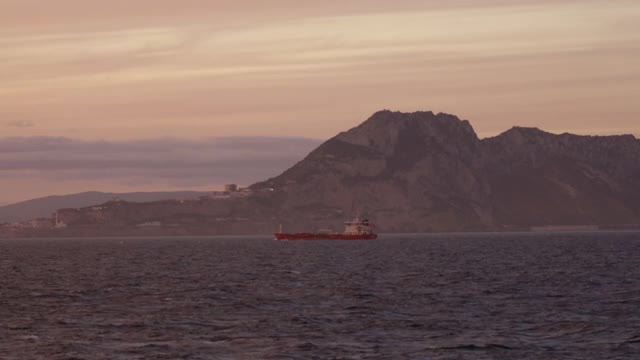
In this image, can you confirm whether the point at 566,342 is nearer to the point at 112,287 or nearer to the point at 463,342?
the point at 463,342

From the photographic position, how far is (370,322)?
7962cm

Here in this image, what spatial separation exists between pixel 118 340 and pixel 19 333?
25.7ft

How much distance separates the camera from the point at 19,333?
243 ft

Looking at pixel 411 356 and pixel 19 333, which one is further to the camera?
pixel 19 333

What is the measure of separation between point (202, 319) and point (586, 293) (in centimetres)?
3895

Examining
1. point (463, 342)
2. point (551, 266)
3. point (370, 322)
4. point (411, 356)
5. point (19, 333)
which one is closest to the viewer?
point (411, 356)

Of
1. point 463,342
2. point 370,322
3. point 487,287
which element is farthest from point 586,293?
point 463,342

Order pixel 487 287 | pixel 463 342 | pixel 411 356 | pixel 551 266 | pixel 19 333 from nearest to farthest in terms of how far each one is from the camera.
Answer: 1. pixel 411 356
2. pixel 463 342
3. pixel 19 333
4. pixel 487 287
5. pixel 551 266

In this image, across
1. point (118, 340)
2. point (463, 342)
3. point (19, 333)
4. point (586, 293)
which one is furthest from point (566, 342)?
point (586, 293)

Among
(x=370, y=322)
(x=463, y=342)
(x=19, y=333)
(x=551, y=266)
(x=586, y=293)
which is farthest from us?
(x=551, y=266)

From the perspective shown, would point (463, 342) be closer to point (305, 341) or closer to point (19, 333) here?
point (305, 341)

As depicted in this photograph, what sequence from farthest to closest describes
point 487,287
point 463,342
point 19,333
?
point 487,287
point 19,333
point 463,342

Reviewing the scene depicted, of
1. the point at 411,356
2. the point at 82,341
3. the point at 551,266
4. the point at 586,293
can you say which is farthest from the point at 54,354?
the point at 551,266

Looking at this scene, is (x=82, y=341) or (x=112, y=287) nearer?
(x=82, y=341)
